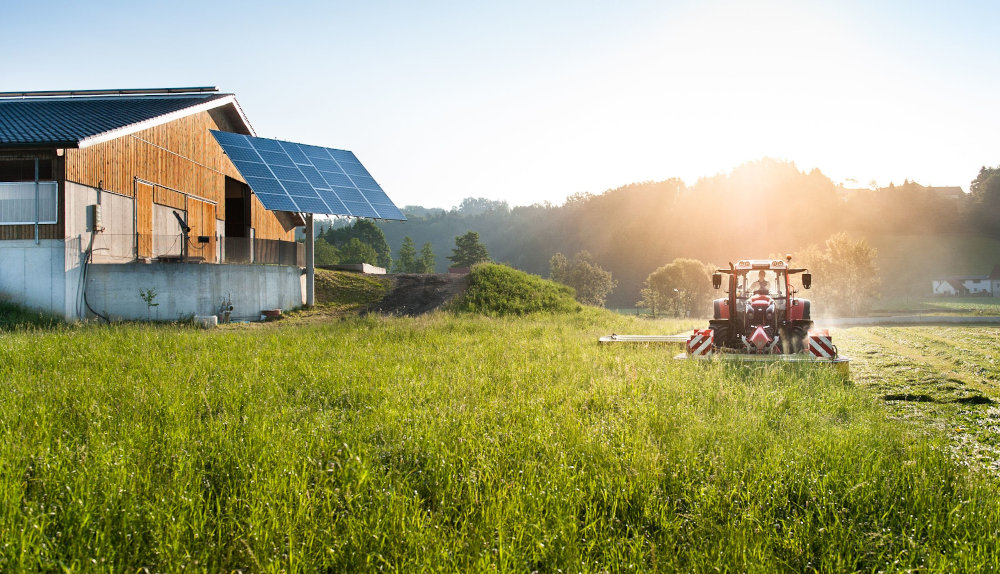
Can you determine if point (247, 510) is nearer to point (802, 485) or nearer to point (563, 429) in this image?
point (563, 429)

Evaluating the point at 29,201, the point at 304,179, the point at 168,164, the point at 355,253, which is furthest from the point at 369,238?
the point at 29,201

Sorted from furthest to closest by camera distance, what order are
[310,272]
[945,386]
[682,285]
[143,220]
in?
[682,285], [310,272], [143,220], [945,386]

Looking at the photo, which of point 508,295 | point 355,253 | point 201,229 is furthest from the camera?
point 355,253

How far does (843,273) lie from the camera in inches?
2196

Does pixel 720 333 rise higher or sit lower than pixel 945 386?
higher

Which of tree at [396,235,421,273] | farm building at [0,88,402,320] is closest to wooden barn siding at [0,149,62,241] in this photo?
farm building at [0,88,402,320]

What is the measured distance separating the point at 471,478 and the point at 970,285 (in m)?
134

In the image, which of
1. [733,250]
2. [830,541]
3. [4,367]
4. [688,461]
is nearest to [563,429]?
[688,461]

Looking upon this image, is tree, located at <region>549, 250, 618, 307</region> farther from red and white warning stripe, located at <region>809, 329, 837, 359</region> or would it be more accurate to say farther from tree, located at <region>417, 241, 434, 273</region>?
red and white warning stripe, located at <region>809, 329, 837, 359</region>

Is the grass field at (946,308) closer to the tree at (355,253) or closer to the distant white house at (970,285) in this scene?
the distant white house at (970,285)

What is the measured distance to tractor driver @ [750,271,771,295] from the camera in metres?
12.6

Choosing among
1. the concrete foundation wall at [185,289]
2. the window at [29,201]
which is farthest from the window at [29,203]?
the concrete foundation wall at [185,289]

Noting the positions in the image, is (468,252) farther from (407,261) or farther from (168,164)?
(168,164)

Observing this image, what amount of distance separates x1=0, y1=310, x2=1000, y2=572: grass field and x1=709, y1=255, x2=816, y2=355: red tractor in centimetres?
427
